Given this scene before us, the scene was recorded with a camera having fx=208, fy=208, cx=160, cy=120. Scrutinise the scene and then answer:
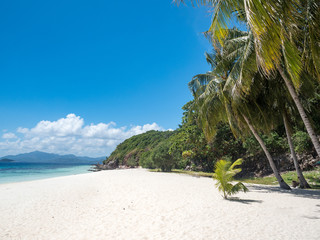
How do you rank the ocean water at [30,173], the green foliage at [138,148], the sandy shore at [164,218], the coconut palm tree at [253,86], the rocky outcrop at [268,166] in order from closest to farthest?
1. the sandy shore at [164,218]
2. the coconut palm tree at [253,86]
3. the rocky outcrop at [268,166]
4. the ocean water at [30,173]
5. the green foliage at [138,148]

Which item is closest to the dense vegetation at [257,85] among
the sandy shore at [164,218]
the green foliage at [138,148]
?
the sandy shore at [164,218]

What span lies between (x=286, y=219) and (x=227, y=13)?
17.6 feet

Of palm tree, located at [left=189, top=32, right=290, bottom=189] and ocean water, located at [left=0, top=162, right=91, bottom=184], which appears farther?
ocean water, located at [left=0, top=162, right=91, bottom=184]

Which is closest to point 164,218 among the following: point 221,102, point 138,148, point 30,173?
point 221,102

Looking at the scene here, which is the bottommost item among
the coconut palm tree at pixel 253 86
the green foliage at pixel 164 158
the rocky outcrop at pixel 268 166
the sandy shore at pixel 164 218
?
the sandy shore at pixel 164 218

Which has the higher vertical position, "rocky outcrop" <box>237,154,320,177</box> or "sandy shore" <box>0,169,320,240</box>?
"rocky outcrop" <box>237,154,320,177</box>

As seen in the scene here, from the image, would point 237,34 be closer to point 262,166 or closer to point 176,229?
point 176,229

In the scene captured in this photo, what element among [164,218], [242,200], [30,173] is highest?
[30,173]

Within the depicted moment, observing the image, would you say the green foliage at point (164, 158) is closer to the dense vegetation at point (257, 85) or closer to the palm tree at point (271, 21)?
the dense vegetation at point (257, 85)

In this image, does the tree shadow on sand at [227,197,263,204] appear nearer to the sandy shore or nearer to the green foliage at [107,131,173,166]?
the sandy shore

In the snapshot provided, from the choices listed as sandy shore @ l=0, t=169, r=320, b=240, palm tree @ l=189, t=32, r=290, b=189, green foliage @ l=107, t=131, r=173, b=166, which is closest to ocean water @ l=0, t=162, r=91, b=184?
green foliage @ l=107, t=131, r=173, b=166

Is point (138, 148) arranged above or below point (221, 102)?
above

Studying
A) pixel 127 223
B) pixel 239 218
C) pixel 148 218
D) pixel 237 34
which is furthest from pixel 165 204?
pixel 237 34

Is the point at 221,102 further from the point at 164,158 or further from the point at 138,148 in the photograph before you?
the point at 138,148
